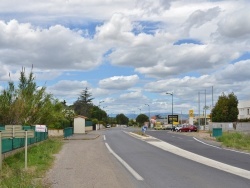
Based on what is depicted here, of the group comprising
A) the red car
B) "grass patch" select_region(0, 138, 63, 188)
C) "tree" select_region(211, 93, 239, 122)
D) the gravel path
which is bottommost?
the gravel path

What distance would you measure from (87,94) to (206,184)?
157 metres

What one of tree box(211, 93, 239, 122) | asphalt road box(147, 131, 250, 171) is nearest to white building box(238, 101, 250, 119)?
tree box(211, 93, 239, 122)

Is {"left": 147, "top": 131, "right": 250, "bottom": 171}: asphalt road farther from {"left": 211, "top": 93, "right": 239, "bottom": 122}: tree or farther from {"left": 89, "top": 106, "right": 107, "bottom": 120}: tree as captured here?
{"left": 89, "top": 106, "right": 107, "bottom": 120}: tree

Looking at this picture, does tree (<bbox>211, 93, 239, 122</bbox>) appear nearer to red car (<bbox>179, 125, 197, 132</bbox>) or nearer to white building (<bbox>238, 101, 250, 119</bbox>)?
red car (<bbox>179, 125, 197, 132</bbox>)

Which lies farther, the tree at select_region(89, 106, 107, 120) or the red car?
the tree at select_region(89, 106, 107, 120)

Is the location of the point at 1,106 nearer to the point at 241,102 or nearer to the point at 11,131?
the point at 11,131

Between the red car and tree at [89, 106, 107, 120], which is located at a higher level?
tree at [89, 106, 107, 120]

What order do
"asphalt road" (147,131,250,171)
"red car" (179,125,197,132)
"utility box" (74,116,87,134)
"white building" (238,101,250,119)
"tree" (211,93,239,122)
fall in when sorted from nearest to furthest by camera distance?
"asphalt road" (147,131,250,171) → "utility box" (74,116,87,134) → "red car" (179,125,197,132) → "tree" (211,93,239,122) → "white building" (238,101,250,119)

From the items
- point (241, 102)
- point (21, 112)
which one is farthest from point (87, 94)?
point (21, 112)

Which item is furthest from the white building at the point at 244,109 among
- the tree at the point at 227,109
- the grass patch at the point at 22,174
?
the grass patch at the point at 22,174

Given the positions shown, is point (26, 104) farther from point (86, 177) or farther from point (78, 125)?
point (78, 125)

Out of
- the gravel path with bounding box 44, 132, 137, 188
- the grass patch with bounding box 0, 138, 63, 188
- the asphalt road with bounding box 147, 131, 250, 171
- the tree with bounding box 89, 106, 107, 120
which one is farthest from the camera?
the tree with bounding box 89, 106, 107, 120

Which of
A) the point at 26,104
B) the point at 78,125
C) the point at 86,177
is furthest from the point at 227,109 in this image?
the point at 86,177

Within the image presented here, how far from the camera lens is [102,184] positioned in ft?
39.6
